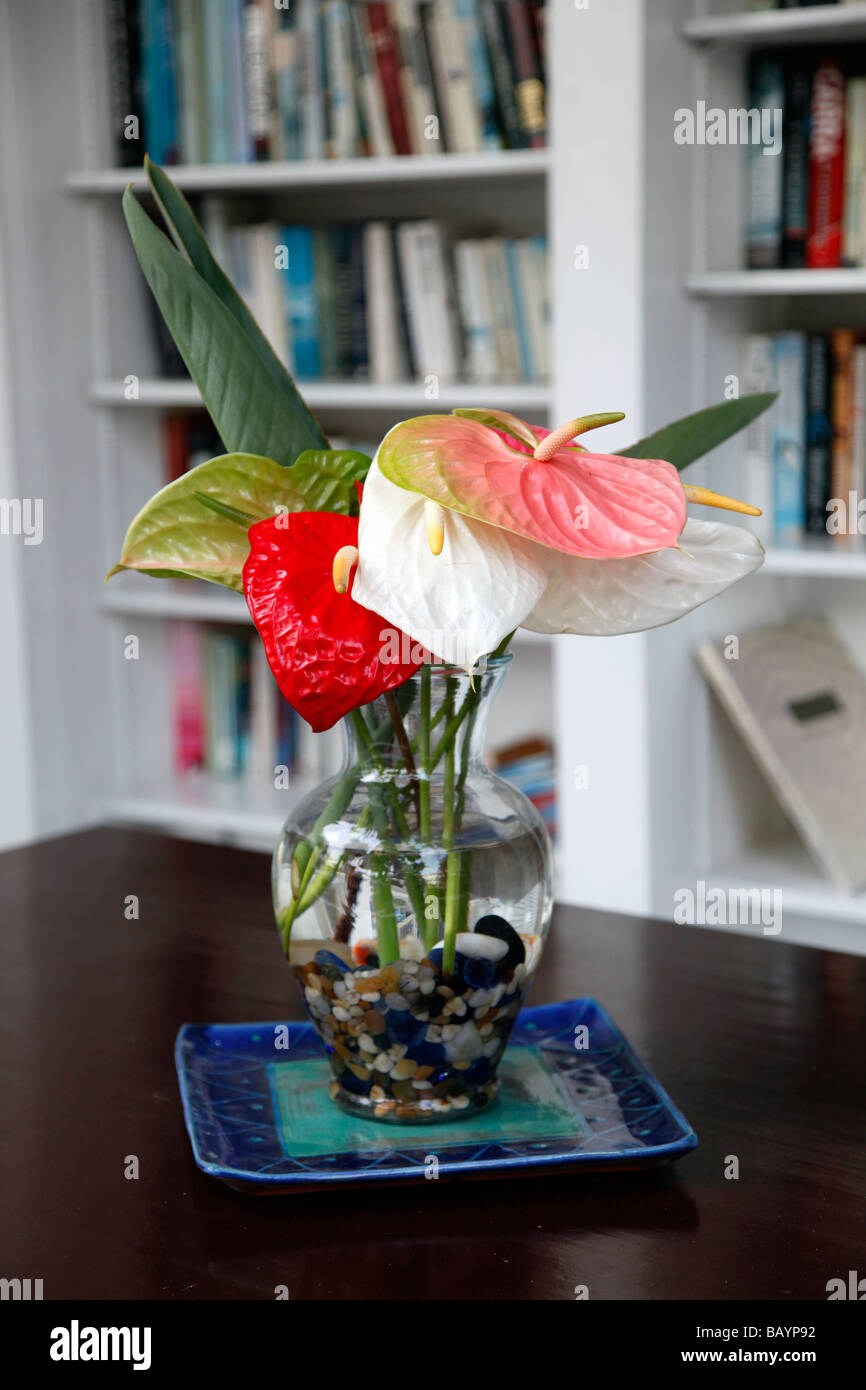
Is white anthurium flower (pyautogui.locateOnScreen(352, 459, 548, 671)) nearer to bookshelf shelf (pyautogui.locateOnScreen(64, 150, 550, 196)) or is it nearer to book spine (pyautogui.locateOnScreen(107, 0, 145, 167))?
bookshelf shelf (pyautogui.locateOnScreen(64, 150, 550, 196))

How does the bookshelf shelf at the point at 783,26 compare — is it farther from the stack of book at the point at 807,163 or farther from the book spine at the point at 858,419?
the book spine at the point at 858,419

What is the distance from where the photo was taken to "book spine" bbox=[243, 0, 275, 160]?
2264mm

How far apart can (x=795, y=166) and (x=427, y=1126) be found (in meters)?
1.61

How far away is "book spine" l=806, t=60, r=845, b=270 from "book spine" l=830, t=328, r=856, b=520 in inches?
4.3

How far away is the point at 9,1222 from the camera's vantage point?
2.25 ft

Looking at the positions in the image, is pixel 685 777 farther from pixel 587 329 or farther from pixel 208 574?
pixel 208 574

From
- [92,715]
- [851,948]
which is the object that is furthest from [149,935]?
[92,715]

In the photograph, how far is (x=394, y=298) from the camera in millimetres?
2289

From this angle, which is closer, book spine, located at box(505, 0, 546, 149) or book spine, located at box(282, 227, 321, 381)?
book spine, located at box(505, 0, 546, 149)

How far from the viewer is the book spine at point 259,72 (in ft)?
7.43

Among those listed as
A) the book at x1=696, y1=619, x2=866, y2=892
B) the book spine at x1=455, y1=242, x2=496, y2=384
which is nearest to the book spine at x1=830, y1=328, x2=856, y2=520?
the book at x1=696, y1=619, x2=866, y2=892

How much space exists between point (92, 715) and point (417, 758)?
197cm

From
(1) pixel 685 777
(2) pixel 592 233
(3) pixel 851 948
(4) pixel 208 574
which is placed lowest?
(3) pixel 851 948

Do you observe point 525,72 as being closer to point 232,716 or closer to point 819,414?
point 819,414
